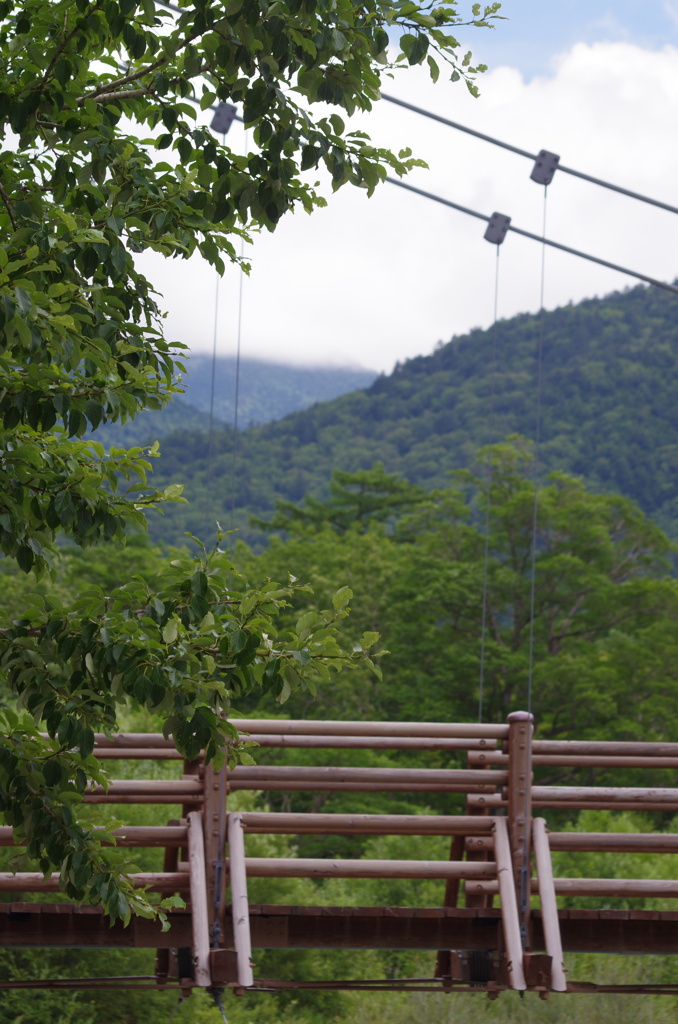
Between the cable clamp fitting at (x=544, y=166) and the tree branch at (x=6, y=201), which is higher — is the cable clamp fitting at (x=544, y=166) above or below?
above

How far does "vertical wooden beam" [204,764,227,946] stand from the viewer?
131 inches

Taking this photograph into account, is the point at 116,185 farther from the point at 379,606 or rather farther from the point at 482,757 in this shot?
the point at 379,606

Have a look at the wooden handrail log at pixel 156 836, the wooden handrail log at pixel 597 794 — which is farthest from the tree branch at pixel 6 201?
the wooden handrail log at pixel 597 794

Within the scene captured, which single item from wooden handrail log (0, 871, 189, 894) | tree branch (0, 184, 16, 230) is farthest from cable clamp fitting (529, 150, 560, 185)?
tree branch (0, 184, 16, 230)

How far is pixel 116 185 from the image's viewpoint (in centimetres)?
255

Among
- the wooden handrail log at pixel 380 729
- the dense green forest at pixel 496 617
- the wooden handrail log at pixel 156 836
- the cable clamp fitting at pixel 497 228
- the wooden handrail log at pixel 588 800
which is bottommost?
the dense green forest at pixel 496 617

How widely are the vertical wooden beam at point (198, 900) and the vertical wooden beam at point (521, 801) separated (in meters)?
0.92

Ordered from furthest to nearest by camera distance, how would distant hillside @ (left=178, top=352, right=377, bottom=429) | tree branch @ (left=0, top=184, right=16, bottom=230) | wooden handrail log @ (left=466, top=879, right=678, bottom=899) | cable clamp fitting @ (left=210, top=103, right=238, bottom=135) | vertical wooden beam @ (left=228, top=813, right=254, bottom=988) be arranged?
1. distant hillside @ (left=178, top=352, right=377, bottom=429)
2. cable clamp fitting @ (left=210, top=103, right=238, bottom=135)
3. wooden handrail log @ (left=466, top=879, right=678, bottom=899)
4. vertical wooden beam @ (left=228, top=813, right=254, bottom=988)
5. tree branch @ (left=0, top=184, right=16, bottom=230)

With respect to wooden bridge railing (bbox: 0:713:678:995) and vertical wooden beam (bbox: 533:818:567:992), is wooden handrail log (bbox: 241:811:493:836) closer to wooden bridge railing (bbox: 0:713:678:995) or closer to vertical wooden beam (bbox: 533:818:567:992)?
wooden bridge railing (bbox: 0:713:678:995)

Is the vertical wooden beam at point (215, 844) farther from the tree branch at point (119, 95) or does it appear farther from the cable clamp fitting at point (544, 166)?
the cable clamp fitting at point (544, 166)

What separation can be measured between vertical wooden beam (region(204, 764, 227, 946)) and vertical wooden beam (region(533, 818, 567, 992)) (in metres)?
0.91

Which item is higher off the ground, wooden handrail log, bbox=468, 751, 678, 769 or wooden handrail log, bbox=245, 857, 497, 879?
wooden handrail log, bbox=468, 751, 678, 769

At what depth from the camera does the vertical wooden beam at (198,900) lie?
10.5 feet

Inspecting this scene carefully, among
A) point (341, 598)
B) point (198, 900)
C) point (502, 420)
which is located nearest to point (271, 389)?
point (502, 420)
